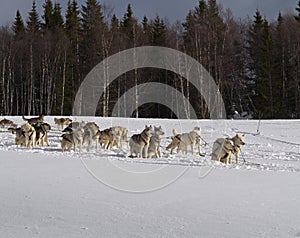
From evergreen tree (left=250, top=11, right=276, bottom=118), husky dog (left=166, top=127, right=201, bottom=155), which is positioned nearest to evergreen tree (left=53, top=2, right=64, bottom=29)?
evergreen tree (left=250, top=11, right=276, bottom=118)

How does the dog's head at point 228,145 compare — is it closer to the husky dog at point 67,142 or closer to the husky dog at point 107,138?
the husky dog at point 107,138

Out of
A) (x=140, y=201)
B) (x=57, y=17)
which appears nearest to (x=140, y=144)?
(x=140, y=201)

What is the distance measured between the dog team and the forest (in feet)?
41.8

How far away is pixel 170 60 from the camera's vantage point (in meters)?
27.6

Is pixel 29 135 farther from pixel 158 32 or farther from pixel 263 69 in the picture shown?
pixel 158 32

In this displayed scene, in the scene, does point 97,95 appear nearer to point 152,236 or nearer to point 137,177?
point 137,177

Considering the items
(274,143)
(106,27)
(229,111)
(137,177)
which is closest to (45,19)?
(106,27)

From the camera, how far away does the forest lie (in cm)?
2694

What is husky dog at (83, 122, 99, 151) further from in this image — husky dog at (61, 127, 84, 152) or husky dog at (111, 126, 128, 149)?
husky dog at (111, 126, 128, 149)

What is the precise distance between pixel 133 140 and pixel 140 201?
5.96 m

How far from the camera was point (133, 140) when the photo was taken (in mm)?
10289

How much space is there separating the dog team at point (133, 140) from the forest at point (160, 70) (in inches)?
502

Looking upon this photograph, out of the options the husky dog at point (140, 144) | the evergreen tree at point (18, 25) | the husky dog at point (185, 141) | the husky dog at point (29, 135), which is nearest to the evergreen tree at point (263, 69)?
the husky dog at point (185, 141)

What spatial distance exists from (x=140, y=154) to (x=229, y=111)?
901 inches
